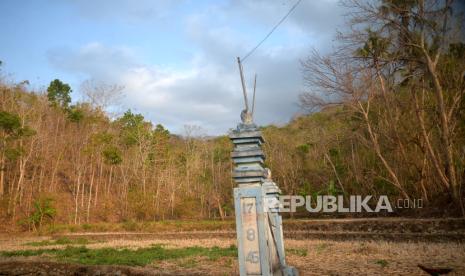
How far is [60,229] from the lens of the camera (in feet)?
76.2

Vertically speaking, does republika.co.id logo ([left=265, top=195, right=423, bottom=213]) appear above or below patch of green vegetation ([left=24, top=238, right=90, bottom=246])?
above

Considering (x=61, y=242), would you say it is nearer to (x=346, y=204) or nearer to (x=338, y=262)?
(x=338, y=262)

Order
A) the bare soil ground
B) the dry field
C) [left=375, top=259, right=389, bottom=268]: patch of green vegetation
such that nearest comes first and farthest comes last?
the dry field
the bare soil ground
[left=375, top=259, right=389, bottom=268]: patch of green vegetation

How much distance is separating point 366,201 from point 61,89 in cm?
2530

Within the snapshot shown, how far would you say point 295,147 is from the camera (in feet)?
104

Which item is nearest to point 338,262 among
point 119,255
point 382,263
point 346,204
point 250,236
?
point 382,263

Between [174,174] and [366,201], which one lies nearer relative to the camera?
[366,201]

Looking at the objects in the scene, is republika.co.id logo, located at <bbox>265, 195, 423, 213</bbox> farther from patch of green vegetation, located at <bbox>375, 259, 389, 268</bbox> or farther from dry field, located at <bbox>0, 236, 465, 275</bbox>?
patch of green vegetation, located at <bbox>375, 259, 389, 268</bbox>

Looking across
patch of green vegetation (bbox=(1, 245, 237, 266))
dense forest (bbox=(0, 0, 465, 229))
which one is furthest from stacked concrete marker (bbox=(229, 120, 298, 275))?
dense forest (bbox=(0, 0, 465, 229))

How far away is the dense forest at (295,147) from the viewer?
59.0 ft

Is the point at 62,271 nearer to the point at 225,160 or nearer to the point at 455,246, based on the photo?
the point at 455,246

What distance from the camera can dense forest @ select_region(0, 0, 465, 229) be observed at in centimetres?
1798

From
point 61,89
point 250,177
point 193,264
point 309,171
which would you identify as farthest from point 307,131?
point 250,177

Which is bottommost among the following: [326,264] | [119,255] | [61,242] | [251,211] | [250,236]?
[61,242]
